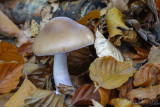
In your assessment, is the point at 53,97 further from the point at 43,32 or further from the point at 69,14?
the point at 69,14

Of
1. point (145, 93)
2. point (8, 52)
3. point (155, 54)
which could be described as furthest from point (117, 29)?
point (8, 52)

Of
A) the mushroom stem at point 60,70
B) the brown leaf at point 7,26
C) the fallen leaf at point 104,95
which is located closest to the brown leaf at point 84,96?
the fallen leaf at point 104,95

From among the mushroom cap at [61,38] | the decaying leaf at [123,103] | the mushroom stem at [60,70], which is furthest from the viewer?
the mushroom stem at [60,70]

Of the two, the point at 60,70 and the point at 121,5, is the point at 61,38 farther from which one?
the point at 121,5

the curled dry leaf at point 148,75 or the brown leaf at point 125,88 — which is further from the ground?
the curled dry leaf at point 148,75

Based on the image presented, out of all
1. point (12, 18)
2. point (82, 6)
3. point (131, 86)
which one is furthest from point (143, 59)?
point (12, 18)

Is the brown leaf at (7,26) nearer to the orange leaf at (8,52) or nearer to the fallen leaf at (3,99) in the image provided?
the orange leaf at (8,52)

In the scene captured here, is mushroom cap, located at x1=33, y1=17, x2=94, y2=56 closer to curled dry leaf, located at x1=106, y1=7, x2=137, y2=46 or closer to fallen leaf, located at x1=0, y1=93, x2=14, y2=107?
curled dry leaf, located at x1=106, y1=7, x2=137, y2=46

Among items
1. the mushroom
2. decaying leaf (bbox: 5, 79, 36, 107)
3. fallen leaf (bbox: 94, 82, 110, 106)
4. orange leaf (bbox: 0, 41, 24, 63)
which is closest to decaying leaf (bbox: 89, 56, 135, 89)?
fallen leaf (bbox: 94, 82, 110, 106)
